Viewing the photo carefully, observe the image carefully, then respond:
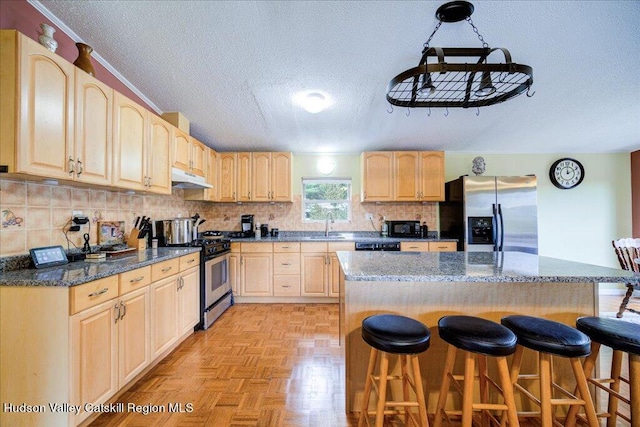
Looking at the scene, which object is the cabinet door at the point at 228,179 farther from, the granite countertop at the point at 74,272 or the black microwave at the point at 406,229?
the black microwave at the point at 406,229

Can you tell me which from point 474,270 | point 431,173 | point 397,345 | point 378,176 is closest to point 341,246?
point 378,176

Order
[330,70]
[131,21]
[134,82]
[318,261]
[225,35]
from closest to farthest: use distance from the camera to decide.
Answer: [131,21]
[225,35]
[330,70]
[134,82]
[318,261]

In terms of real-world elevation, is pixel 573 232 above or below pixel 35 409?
above

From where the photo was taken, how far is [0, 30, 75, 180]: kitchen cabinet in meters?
1.33

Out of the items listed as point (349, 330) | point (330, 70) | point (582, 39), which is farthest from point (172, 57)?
point (582, 39)

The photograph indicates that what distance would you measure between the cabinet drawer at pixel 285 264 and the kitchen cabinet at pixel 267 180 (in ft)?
2.84

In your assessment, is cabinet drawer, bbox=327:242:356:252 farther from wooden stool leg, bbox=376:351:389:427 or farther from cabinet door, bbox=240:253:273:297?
wooden stool leg, bbox=376:351:389:427

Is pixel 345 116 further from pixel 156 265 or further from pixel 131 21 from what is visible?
pixel 156 265

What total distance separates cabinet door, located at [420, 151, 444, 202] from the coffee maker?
2.70 metres

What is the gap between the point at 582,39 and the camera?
5.47 feet

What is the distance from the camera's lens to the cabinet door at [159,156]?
2.33 m

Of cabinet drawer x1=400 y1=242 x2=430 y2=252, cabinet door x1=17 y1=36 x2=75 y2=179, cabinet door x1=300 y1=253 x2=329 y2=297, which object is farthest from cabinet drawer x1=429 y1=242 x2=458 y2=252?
cabinet door x1=17 y1=36 x2=75 y2=179

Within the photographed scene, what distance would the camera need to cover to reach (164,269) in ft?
7.16

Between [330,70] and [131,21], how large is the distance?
1269 millimetres
